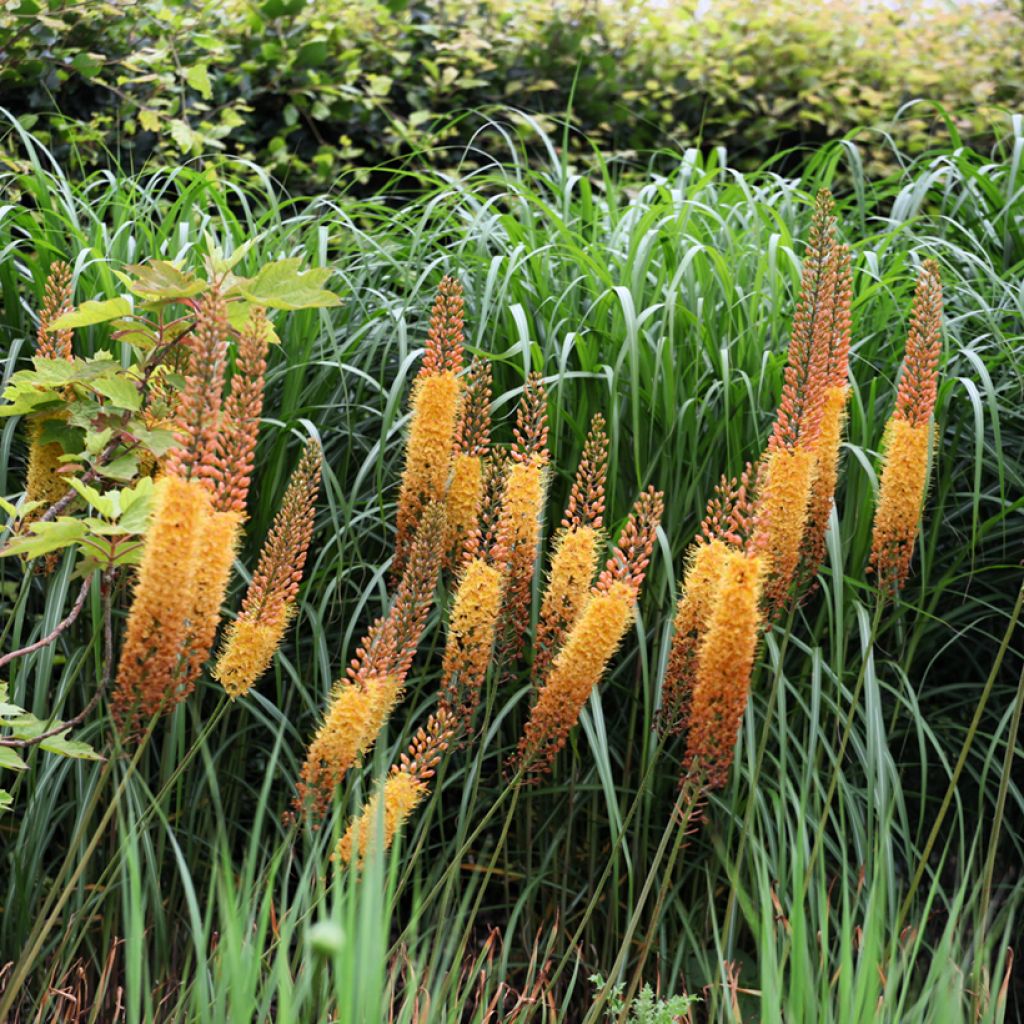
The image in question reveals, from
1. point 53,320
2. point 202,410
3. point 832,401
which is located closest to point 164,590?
point 202,410

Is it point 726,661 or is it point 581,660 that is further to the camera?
point 581,660

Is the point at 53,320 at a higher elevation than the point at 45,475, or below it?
higher

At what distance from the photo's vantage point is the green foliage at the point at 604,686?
2.65 m

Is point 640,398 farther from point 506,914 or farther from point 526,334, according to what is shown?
point 506,914

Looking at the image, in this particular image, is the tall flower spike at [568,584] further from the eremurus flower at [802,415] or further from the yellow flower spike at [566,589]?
the eremurus flower at [802,415]

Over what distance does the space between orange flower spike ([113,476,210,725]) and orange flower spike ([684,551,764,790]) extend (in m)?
0.78

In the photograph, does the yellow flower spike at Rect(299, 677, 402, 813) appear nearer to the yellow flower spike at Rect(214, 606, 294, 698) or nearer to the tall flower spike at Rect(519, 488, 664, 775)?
the yellow flower spike at Rect(214, 606, 294, 698)

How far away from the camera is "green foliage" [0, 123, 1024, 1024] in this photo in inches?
104

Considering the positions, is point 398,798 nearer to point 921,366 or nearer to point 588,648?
point 588,648

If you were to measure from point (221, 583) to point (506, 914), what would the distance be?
1472 mm

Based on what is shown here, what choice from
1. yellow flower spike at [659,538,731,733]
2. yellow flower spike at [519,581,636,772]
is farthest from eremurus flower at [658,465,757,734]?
yellow flower spike at [519,581,636,772]

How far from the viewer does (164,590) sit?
1.67 metres

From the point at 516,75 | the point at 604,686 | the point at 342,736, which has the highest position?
the point at 516,75

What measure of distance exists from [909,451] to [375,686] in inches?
39.5
